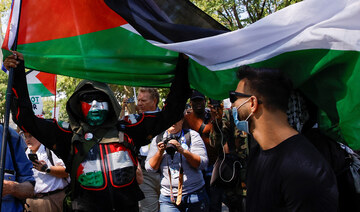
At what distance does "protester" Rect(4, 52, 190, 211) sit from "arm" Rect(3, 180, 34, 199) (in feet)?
1.28

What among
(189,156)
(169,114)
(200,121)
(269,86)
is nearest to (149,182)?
(189,156)

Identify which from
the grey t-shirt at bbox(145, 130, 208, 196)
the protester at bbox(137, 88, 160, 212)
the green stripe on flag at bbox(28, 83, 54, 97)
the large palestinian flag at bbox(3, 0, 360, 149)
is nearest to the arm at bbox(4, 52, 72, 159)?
the large palestinian flag at bbox(3, 0, 360, 149)

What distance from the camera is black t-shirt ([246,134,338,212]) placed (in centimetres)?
184

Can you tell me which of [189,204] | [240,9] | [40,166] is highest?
[240,9]

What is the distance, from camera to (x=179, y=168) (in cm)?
431

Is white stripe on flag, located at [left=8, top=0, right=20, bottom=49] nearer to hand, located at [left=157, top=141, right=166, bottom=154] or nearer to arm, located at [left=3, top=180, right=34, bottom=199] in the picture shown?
arm, located at [left=3, top=180, right=34, bottom=199]

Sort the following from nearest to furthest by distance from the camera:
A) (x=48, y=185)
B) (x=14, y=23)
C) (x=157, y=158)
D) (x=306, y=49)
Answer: (x=306, y=49)
(x=14, y=23)
(x=157, y=158)
(x=48, y=185)

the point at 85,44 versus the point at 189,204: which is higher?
the point at 85,44

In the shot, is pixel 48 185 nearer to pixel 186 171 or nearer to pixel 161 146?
pixel 161 146

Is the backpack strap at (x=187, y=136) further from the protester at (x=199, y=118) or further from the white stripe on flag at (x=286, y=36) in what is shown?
the white stripe on flag at (x=286, y=36)

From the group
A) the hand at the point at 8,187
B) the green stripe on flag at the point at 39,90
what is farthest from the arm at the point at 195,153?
the green stripe on flag at the point at 39,90

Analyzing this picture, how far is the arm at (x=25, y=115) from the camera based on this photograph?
2.79m

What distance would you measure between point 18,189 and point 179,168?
1.88 m

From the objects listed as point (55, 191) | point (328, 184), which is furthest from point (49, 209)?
point (328, 184)
